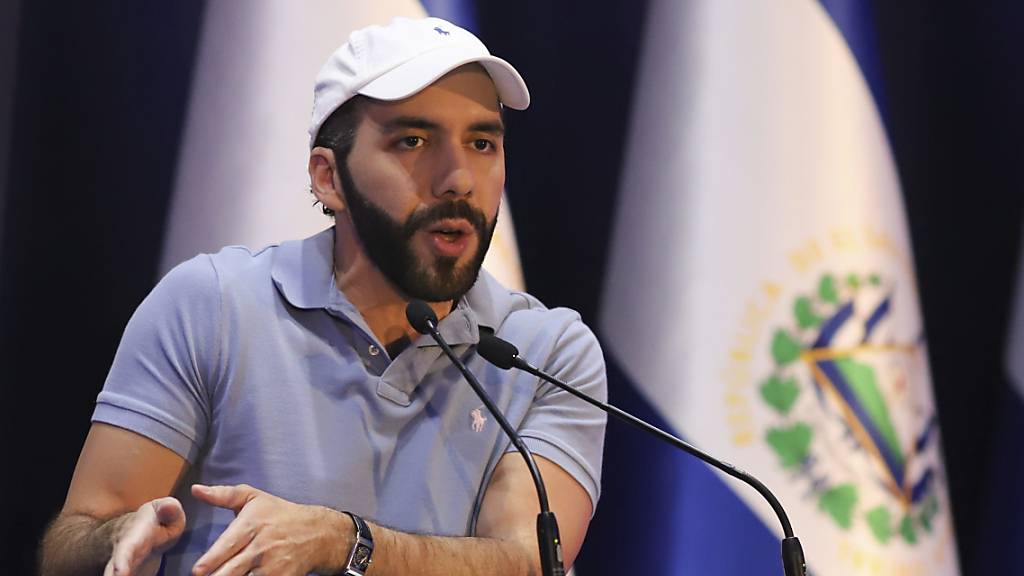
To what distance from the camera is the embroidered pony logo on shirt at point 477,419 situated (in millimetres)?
1620

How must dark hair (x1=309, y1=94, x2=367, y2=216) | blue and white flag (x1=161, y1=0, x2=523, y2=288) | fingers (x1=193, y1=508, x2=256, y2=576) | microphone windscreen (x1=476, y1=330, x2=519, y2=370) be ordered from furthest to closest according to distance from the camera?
1. blue and white flag (x1=161, y1=0, x2=523, y2=288)
2. dark hair (x1=309, y1=94, x2=367, y2=216)
3. microphone windscreen (x1=476, y1=330, x2=519, y2=370)
4. fingers (x1=193, y1=508, x2=256, y2=576)

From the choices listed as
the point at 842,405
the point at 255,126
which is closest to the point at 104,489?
the point at 255,126

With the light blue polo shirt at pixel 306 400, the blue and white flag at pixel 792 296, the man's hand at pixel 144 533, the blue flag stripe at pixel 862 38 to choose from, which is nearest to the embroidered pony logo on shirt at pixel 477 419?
the light blue polo shirt at pixel 306 400

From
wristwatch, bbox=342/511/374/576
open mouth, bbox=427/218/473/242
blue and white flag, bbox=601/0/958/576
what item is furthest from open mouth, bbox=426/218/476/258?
blue and white flag, bbox=601/0/958/576

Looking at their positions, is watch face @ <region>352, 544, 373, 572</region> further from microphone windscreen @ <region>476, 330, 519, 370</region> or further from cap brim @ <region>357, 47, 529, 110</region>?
cap brim @ <region>357, 47, 529, 110</region>

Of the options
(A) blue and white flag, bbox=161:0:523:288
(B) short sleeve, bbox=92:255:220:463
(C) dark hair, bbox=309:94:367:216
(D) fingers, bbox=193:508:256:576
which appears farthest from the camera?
(A) blue and white flag, bbox=161:0:523:288

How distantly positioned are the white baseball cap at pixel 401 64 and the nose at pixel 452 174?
9 cm

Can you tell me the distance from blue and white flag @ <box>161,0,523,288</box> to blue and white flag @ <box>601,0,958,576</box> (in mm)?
352

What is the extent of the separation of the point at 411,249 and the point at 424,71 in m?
0.22

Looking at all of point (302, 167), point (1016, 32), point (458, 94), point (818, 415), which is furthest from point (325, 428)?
point (1016, 32)

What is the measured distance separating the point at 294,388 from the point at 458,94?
0.42 metres

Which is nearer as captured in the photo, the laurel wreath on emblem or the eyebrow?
the eyebrow

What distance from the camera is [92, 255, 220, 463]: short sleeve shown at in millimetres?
1492

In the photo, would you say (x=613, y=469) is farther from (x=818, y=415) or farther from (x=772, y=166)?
(x=772, y=166)
